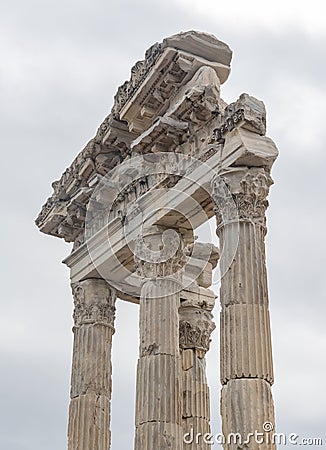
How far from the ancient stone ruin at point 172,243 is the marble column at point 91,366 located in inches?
1.1

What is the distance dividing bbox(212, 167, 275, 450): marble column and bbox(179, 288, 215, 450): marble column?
6717 mm

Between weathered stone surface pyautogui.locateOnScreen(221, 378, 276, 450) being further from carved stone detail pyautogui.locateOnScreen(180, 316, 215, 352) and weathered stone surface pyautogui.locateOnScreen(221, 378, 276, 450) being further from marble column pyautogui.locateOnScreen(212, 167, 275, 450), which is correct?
carved stone detail pyautogui.locateOnScreen(180, 316, 215, 352)

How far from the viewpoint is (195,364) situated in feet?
72.0

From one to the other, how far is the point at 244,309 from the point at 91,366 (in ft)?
22.2

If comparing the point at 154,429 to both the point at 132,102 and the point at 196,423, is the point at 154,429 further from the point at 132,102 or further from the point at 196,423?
the point at 132,102

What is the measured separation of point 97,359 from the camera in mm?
20359

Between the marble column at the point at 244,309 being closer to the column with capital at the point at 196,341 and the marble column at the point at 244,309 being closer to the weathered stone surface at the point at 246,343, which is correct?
the weathered stone surface at the point at 246,343

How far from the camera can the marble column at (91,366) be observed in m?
19.7

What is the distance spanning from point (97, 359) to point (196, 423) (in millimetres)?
3078

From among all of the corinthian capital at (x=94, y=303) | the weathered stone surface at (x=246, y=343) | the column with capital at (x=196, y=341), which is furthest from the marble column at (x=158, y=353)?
the column with capital at (x=196, y=341)

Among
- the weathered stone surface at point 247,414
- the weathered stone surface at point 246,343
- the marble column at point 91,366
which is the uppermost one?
the marble column at point 91,366

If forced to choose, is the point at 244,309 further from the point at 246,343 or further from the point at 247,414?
the point at 247,414

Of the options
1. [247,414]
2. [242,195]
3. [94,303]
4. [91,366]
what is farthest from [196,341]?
[247,414]

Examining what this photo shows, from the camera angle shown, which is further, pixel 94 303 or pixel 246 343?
pixel 94 303
